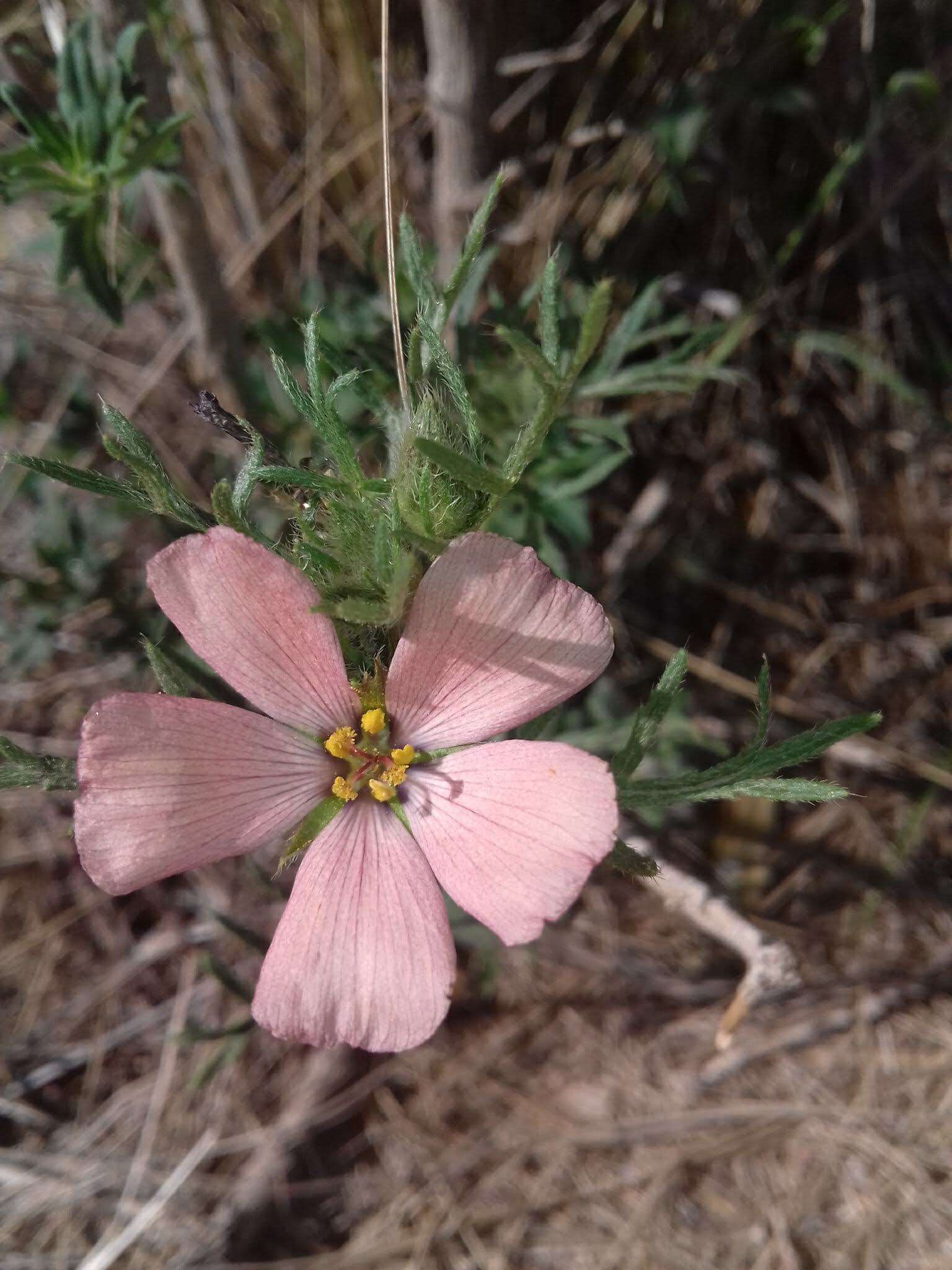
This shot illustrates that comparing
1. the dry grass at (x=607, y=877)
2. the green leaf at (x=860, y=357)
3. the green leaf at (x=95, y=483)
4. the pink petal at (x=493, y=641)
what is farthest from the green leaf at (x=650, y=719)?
the green leaf at (x=860, y=357)

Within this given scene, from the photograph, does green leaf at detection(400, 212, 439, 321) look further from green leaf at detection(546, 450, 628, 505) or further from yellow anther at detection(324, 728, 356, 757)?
yellow anther at detection(324, 728, 356, 757)

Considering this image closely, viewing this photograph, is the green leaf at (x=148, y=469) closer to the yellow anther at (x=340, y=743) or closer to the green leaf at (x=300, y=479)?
the green leaf at (x=300, y=479)

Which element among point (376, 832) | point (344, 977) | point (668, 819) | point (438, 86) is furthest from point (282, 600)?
point (668, 819)

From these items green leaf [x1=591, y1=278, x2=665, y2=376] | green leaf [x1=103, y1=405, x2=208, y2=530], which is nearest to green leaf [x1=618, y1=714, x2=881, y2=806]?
green leaf [x1=103, y1=405, x2=208, y2=530]

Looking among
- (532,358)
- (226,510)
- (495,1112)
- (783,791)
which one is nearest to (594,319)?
(532,358)

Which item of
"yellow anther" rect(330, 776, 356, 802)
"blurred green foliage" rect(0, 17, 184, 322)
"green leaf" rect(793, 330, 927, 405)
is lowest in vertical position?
"green leaf" rect(793, 330, 927, 405)

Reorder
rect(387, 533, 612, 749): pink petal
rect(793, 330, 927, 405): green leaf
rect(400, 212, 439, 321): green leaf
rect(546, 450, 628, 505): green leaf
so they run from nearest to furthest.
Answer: rect(387, 533, 612, 749): pink petal < rect(400, 212, 439, 321): green leaf < rect(546, 450, 628, 505): green leaf < rect(793, 330, 927, 405): green leaf

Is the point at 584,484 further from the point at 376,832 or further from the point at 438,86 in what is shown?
the point at 438,86
